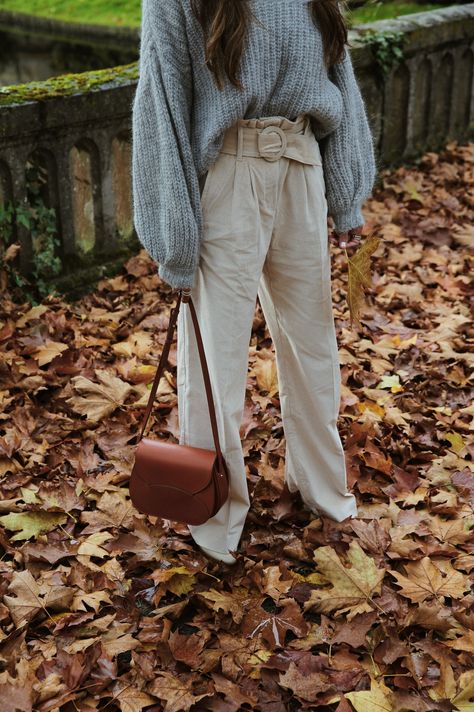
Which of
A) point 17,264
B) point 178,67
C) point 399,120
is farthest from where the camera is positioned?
point 399,120

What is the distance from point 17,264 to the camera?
173 inches

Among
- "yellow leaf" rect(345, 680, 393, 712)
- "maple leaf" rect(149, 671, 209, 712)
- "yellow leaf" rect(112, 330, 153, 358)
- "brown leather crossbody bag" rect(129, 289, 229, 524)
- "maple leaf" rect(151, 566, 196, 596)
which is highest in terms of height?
"brown leather crossbody bag" rect(129, 289, 229, 524)

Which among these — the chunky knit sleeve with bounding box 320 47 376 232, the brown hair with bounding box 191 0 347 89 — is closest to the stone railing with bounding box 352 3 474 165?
the chunky knit sleeve with bounding box 320 47 376 232

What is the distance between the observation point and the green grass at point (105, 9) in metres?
9.16

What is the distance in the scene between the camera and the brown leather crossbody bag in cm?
254

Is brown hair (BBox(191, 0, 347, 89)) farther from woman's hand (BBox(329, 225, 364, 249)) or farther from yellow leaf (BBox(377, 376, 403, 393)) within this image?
yellow leaf (BBox(377, 376, 403, 393))

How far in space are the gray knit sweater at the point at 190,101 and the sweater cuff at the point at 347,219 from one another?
0.95ft

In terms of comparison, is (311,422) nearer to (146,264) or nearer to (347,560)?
(347,560)

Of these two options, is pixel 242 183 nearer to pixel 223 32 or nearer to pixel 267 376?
pixel 223 32

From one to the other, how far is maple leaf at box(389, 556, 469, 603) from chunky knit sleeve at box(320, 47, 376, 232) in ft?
3.51

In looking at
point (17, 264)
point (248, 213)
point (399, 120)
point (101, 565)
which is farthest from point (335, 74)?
point (399, 120)

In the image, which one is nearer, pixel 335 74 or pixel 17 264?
pixel 335 74

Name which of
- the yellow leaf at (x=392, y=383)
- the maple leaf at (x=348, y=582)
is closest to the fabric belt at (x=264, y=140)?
the maple leaf at (x=348, y=582)

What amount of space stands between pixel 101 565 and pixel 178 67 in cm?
156
